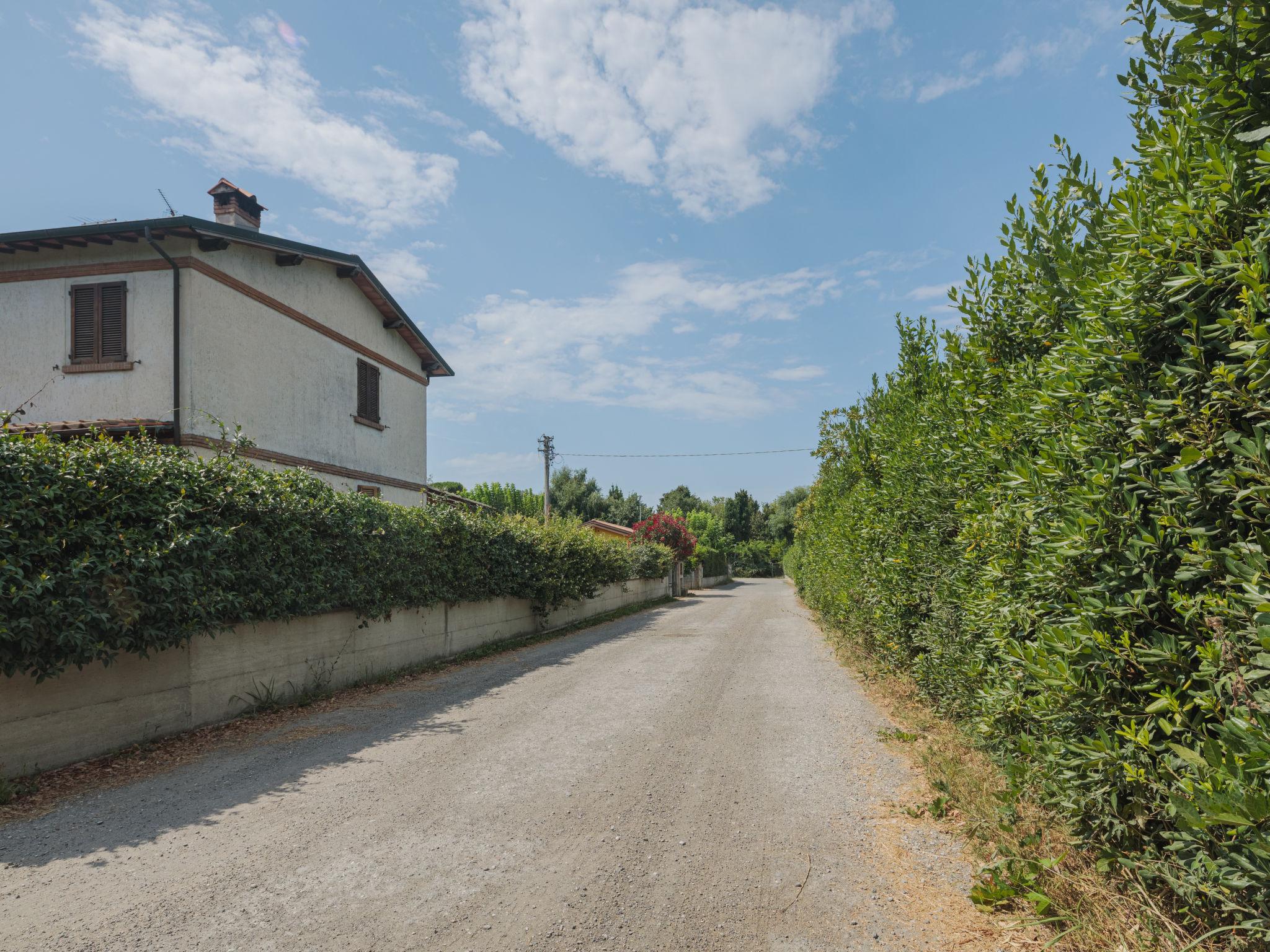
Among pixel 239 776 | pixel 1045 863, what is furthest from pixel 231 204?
pixel 1045 863

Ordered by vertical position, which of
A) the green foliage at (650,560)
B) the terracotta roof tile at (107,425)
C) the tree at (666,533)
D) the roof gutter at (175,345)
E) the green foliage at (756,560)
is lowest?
the green foliage at (756,560)

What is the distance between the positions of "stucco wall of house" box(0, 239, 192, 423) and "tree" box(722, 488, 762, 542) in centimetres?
6164

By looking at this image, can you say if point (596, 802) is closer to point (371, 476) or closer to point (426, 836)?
point (426, 836)

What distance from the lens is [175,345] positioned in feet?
38.1

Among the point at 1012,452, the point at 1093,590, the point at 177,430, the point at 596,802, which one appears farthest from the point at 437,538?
the point at 1093,590

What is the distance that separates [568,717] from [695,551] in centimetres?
3466

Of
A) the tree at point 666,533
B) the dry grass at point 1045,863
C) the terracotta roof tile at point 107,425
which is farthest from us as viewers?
the tree at point 666,533

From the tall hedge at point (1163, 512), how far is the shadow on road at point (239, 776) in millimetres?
5410

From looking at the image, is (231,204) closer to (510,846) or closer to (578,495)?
(510,846)

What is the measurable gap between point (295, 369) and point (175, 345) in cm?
278

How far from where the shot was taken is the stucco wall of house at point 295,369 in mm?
12109

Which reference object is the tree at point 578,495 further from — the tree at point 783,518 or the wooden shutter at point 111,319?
the wooden shutter at point 111,319

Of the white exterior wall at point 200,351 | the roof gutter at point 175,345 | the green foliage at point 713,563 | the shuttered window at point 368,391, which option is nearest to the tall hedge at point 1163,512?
the white exterior wall at point 200,351

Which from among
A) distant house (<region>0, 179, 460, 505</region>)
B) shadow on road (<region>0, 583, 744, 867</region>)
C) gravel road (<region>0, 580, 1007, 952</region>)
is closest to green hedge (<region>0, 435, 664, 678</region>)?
shadow on road (<region>0, 583, 744, 867</region>)
